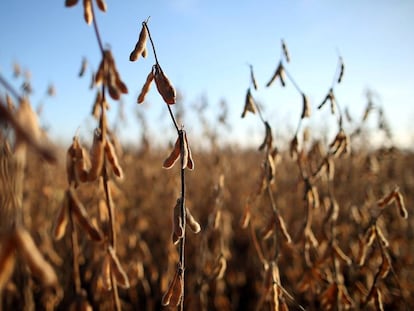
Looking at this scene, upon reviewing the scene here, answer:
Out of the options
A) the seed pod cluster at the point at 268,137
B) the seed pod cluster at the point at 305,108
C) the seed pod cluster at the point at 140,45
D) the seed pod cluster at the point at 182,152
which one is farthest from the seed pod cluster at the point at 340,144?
the seed pod cluster at the point at 140,45

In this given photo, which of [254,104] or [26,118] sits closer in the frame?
[26,118]

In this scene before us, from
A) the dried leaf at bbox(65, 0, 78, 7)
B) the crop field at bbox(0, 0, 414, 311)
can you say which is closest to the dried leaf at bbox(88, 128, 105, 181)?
the crop field at bbox(0, 0, 414, 311)

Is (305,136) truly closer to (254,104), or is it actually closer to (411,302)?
(254,104)

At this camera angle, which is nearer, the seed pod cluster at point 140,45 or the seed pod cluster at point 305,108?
the seed pod cluster at point 140,45

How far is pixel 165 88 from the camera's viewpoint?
931 mm

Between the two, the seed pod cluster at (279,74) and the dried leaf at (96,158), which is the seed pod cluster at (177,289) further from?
the seed pod cluster at (279,74)

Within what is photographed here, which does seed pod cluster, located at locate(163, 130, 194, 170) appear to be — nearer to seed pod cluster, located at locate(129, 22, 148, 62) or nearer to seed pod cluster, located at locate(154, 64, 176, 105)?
seed pod cluster, located at locate(154, 64, 176, 105)

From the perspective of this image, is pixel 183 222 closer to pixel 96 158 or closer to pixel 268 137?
pixel 96 158

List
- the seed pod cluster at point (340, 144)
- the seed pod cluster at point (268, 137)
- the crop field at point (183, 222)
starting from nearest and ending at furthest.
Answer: the crop field at point (183, 222) < the seed pod cluster at point (268, 137) < the seed pod cluster at point (340, 144)

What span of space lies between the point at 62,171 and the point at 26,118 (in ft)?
11.4

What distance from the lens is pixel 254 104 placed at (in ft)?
4.72

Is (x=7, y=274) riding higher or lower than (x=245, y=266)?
higher

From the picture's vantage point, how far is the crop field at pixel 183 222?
80cm

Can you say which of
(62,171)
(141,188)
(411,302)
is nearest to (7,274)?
(411,302)
